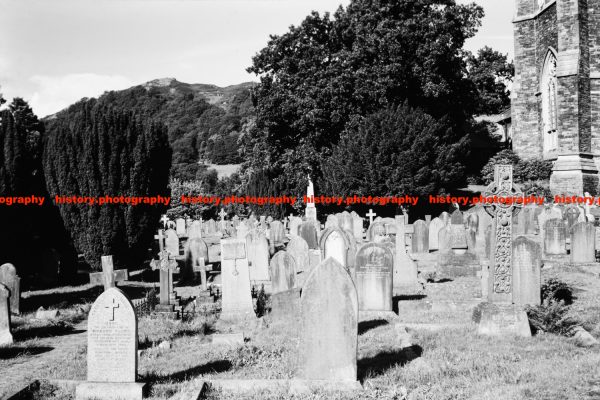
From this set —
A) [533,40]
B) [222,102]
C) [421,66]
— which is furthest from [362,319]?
[222,102]

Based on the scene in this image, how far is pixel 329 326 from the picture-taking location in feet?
20.2

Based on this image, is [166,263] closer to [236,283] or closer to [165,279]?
[165,279]

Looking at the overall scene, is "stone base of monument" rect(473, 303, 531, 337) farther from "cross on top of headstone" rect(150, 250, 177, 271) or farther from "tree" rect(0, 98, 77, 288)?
"tree" rect(0, 98, 77, 288)

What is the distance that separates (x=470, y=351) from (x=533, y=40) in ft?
96.1

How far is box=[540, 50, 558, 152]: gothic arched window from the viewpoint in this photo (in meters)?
30.2

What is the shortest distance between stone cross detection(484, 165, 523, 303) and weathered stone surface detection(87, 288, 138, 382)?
17.6ft

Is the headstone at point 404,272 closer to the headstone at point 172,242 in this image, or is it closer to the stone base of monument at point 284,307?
the stone base of monument at point 284,307

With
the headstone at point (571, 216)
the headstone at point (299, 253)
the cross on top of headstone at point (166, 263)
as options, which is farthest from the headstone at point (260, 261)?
the headstone at point (571, 216)

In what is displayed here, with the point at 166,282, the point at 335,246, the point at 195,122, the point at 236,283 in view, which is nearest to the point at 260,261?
the point at 335,246

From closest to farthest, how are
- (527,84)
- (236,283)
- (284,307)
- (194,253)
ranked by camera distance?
(284,307)
(236,283)
(194,253)
(527,84)

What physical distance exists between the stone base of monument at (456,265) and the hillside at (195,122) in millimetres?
65486

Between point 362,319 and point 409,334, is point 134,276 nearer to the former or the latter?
point 362,319

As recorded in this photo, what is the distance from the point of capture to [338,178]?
2895 centimetres

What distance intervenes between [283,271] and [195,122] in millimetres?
112893
